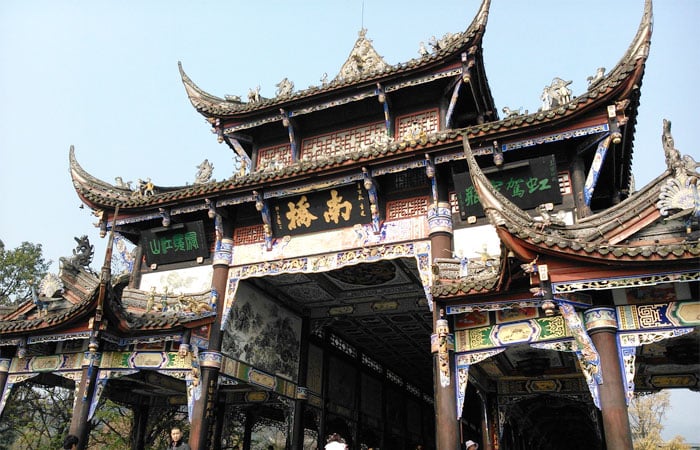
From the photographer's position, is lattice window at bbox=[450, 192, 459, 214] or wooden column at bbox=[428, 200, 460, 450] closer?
wooden column at bbox=[428, 200, 460, 450]

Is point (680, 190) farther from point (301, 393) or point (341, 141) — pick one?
point (301, 393)

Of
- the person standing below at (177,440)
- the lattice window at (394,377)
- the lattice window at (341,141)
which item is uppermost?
the lattice window at (341,141)

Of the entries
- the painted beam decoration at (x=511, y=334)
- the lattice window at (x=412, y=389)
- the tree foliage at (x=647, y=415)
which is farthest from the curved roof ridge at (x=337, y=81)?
the tree foliage at (x=647, y=415)

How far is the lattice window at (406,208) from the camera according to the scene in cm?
1127

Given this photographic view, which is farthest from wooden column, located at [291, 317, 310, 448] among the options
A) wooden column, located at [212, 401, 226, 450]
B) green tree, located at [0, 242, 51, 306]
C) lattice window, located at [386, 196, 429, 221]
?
green tree, located at [0, 242, 51, 306]

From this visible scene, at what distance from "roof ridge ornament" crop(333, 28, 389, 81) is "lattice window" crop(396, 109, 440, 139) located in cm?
Answer: 174

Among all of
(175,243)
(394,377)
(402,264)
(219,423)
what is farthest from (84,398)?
(394,377)

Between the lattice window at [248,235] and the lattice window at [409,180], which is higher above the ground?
the lattice window at [409,180]

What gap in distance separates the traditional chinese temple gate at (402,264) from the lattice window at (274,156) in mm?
55

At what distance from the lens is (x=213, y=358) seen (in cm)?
1192

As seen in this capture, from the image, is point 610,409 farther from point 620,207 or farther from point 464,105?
point 464,105

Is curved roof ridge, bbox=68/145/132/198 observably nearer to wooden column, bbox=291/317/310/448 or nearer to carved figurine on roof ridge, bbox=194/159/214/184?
carved figurine on roof ridge, bbox=194/159/214/184

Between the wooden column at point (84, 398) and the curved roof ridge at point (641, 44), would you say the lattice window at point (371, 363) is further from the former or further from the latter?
the curved roof ridge at point (641, 44)

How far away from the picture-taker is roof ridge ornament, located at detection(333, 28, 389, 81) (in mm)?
14258
